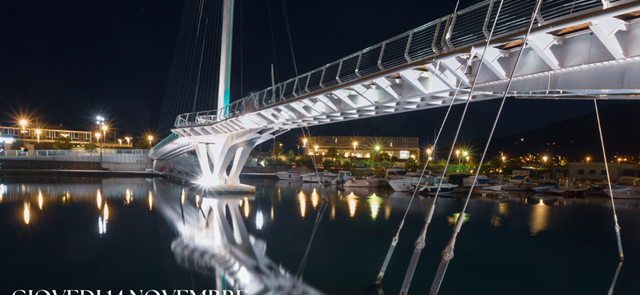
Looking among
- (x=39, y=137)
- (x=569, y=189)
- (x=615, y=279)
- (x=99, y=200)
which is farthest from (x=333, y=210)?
(x=39, y=137)

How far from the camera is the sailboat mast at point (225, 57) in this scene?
108ft

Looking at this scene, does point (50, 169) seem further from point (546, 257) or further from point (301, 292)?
point (546, 257)

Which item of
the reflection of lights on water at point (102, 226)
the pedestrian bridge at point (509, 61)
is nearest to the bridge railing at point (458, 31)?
the pedestrian bridge at point (509, 61)

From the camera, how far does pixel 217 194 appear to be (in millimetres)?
32281

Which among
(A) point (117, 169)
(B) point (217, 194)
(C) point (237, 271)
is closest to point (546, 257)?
(C) point (237, 271)

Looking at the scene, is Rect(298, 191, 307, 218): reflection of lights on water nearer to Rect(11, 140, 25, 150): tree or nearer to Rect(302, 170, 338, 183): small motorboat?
Rect(302, 170, 338, 183): small motorboat

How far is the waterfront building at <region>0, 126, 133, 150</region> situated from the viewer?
265 feet

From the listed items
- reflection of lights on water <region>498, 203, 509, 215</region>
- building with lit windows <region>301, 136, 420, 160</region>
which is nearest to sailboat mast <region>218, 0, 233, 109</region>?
reflection of lights on water <region>498, 203, 509, 215</region>

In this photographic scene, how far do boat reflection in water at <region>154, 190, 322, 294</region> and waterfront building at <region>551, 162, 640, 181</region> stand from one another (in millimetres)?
53731

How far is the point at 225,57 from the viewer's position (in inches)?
1323

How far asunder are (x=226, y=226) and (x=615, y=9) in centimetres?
1716

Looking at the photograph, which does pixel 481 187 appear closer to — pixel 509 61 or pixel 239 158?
pixel 239 158

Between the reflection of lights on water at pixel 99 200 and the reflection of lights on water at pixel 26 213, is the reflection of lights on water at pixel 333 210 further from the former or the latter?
the reflection of lights on water at pixel 26 213

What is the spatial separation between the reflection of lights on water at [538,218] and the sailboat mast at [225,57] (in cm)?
2447
